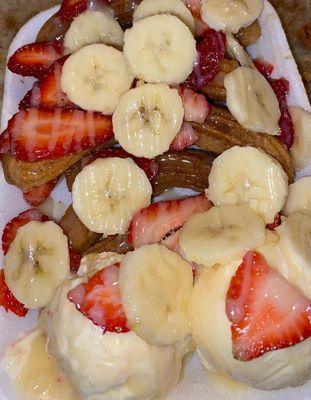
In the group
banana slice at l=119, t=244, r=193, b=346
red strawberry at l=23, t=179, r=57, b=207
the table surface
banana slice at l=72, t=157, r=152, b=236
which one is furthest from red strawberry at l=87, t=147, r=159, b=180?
the table surface

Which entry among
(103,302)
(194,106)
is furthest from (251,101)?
(103,302)

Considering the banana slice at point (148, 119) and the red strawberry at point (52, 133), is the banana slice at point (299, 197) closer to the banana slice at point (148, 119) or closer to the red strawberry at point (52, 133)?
the banana slice at point (148, 119)

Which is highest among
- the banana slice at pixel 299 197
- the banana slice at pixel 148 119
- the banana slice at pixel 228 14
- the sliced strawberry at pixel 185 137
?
the banana slice at pixel 228 14

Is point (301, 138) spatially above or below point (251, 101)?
below

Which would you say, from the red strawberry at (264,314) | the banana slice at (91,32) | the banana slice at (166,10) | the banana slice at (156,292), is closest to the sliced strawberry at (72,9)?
the banana slice at (91,32)

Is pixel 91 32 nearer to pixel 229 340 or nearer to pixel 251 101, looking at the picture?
pixel 251 101

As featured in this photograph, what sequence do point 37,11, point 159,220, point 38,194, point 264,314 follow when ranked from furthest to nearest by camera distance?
point 37,11 → point 38,194 → point 159,220 → point 264,314

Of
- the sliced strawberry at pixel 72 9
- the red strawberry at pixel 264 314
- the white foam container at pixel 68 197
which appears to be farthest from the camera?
the sliced strawberry at pixel 72 9
